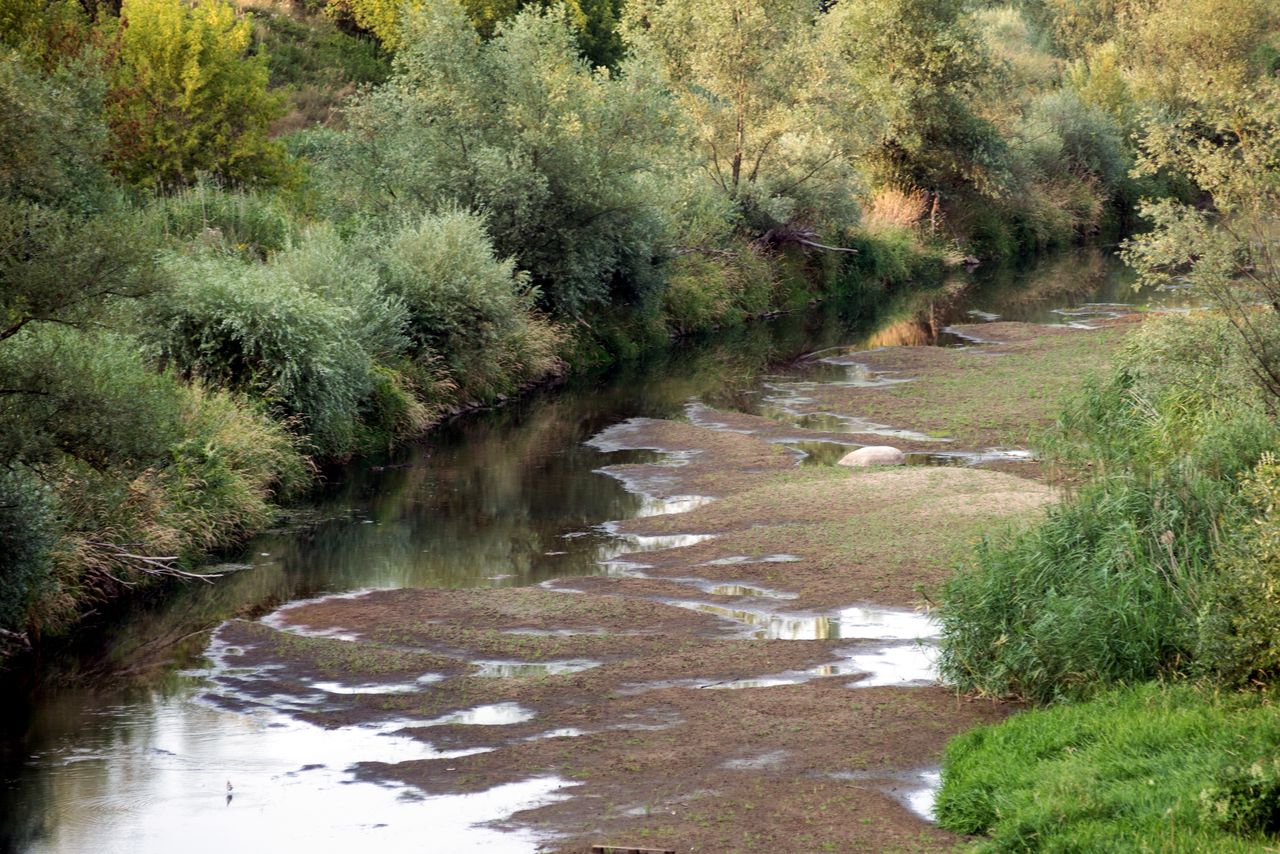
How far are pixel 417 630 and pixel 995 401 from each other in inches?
605

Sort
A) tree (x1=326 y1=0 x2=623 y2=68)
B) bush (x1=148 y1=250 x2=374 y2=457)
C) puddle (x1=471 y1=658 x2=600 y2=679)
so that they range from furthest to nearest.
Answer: tree (x1=326 y1=0 x2=623 y2=68)
bush (x1=148 y1=250 x2=374 y2=457)
puddle (x1=471 y1=658 x2=600 y2=679)

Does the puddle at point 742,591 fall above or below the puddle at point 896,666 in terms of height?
above

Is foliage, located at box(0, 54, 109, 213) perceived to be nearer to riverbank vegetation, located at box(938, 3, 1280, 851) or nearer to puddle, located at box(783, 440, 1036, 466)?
riverbank vegetation, located at box(938, 3, 1280, 851)

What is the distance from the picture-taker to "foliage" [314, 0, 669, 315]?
96.9 feet

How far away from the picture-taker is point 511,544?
18047 mm

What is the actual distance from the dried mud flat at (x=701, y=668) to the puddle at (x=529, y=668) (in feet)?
0.10

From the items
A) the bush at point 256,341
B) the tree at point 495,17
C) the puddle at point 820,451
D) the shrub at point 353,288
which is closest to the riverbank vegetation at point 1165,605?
the puddle at point 820,451

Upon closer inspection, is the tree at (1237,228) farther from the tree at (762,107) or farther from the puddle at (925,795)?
the tree at (762,107)

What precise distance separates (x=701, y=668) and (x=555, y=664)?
4.39 ft

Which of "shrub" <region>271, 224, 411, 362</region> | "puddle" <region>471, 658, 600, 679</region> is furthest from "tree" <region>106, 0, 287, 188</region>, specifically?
"puddle" <region>471, 658, 600, 679</region>

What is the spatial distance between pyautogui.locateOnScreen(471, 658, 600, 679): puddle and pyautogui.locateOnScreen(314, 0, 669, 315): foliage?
1744 cm

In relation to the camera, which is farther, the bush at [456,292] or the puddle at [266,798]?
the bush at [456,292]

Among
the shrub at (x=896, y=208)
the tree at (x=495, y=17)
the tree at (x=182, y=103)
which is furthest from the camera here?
the tree at (x=495, y=17)

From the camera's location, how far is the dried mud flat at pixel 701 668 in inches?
375
